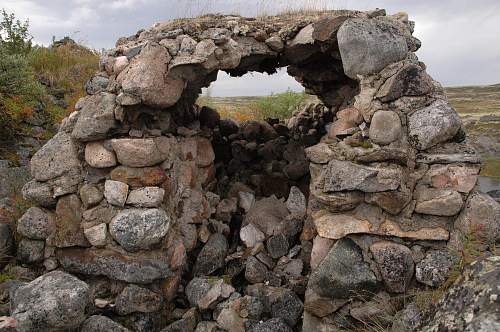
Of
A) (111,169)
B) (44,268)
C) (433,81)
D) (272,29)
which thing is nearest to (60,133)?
(111,169)

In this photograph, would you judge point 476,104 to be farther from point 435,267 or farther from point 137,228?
point 137,228

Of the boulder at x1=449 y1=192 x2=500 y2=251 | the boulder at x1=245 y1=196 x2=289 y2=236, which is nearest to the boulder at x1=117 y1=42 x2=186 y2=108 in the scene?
the boulder at x1=245 y1=196 x2=289 y2=236

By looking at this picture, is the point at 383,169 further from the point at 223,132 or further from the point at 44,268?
the point at 223,132

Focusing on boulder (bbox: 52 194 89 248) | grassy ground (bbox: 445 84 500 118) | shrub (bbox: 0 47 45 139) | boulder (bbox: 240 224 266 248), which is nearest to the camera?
boulder (bbox: 52 194 89 248)

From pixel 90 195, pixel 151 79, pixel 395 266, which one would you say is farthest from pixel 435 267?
pixel 90 195

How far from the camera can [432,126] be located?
15.6 feet

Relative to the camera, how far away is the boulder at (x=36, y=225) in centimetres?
534

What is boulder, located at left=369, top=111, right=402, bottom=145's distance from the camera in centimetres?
480

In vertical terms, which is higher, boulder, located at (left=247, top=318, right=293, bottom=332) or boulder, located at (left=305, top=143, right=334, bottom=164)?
boulder, located at (left=305, top=143, right=334, bottom=164)

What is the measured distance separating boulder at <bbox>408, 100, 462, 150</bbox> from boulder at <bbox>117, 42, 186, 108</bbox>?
279 cm

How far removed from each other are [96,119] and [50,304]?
2156 mm

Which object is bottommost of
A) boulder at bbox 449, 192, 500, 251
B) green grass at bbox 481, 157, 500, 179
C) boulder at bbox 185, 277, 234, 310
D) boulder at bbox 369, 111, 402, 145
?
boulder at bbox 185, 277, 234, 310

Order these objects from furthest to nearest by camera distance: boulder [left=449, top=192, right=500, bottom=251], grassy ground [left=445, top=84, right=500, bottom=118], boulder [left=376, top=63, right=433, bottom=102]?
grassy ground [left=445, top=84, right=500, bottom=118] < boulder [left=376, top=63, right=433, bottom=102] < boulder [left=449, top=192, right=500, bottom=251]

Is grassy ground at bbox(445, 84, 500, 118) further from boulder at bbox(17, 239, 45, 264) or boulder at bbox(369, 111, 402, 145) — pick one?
boulder at bbox(17, 239, 45, 264)
